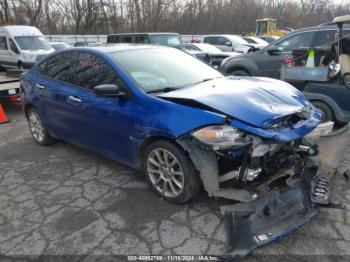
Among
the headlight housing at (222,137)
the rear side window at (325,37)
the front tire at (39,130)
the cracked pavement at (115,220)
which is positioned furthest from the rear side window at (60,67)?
the rear side window at (325,37)

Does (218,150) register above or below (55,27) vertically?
below

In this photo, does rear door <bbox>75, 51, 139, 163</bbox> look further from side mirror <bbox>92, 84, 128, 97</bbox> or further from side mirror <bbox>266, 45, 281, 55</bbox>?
side mirror <bbox>266, 45, 281, 55</bbox>

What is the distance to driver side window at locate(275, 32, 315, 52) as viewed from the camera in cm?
765

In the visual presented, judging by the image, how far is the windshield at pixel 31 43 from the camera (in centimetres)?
1569

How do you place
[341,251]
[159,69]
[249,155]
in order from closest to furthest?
[341,251] < [249,155] < [159,69]

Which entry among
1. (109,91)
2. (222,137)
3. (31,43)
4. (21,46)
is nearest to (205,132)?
(222,137)

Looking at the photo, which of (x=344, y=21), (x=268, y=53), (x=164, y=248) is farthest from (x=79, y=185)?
(x=268, y=53)

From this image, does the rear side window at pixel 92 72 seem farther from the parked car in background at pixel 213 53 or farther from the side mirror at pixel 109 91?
the parked car in background at pixel 213 53

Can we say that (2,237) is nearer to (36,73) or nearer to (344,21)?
(36,73)

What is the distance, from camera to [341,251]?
2.72 m

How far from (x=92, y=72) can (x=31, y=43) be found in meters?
13.6

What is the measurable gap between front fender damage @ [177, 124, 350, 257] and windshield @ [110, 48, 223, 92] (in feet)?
3.20

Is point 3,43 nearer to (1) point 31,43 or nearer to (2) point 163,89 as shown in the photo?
(1) point 31,43

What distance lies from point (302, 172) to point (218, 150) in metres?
0.91
